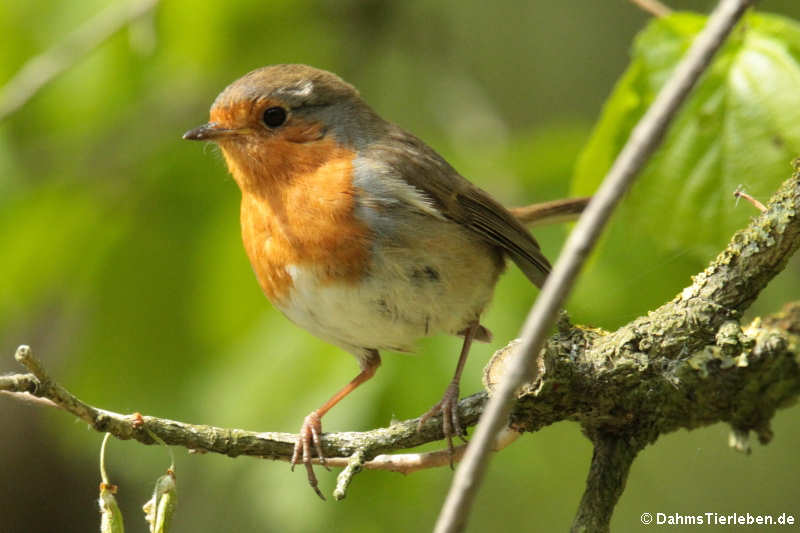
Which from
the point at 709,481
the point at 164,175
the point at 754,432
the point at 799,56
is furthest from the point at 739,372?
the point at 709,481

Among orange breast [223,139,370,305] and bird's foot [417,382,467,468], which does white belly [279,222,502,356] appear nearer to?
orange breast [223,139,370,305]

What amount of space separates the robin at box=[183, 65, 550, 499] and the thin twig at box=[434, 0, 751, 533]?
60.8 inches

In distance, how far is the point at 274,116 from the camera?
3588 millimetres

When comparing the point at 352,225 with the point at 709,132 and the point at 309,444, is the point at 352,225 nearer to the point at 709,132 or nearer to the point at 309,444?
the point at 309,444

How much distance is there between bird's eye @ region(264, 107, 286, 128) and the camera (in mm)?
3578

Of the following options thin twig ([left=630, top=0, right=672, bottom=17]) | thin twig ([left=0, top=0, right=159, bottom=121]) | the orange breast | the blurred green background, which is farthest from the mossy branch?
thin twig ([left=0, top=0, right=159, bottom=121])

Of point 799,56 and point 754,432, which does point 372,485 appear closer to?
point 754,432

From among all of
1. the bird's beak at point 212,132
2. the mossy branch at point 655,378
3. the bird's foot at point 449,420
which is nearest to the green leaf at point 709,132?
the mossy branch at point 655,378

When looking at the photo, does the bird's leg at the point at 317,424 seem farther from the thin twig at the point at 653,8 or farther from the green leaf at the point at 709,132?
the thin twig at the point at 653,8

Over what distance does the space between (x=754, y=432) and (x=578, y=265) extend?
104 centimetres

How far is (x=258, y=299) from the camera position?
417cm

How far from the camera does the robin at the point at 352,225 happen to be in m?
3.17

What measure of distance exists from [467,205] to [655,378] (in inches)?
60.8

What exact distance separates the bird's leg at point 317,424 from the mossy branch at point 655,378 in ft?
0.63
